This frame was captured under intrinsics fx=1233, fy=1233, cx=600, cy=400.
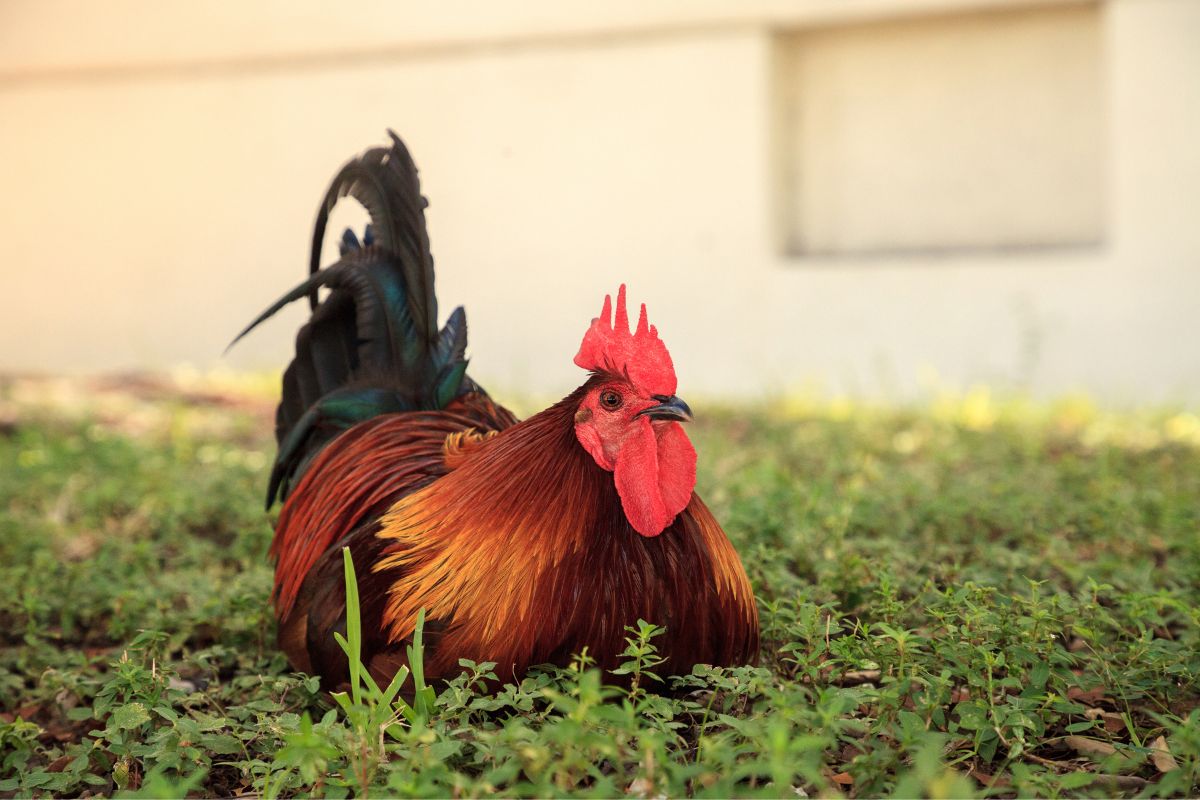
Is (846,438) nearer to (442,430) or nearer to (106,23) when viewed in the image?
(442,430)

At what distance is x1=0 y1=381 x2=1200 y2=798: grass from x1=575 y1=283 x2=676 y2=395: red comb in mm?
482

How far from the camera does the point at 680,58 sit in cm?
865

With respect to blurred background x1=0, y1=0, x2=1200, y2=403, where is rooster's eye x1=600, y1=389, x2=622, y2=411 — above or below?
below

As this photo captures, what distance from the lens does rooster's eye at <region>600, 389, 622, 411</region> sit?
94.5 inches

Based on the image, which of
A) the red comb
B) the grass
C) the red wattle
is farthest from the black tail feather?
the red wattle

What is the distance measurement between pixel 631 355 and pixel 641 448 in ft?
0.61

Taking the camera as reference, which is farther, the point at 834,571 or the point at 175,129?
the point at 175,129

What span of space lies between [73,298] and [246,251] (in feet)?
5.48

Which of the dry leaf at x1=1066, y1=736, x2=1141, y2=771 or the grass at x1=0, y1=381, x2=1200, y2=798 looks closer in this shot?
the grass at x1=0, y1=381, x2=1200, y2=798

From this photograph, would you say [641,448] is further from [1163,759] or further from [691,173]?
[691,173]

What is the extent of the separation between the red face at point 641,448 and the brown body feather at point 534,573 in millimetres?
52

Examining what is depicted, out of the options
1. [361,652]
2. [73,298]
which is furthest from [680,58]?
[361,652]

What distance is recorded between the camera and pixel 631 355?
242 centimetres

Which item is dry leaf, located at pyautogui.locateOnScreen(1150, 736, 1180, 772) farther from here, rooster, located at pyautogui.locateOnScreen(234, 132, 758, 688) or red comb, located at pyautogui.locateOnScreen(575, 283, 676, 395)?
red comb, located at pyautogui.locateOnScreen(575, 283, 676, 395)
